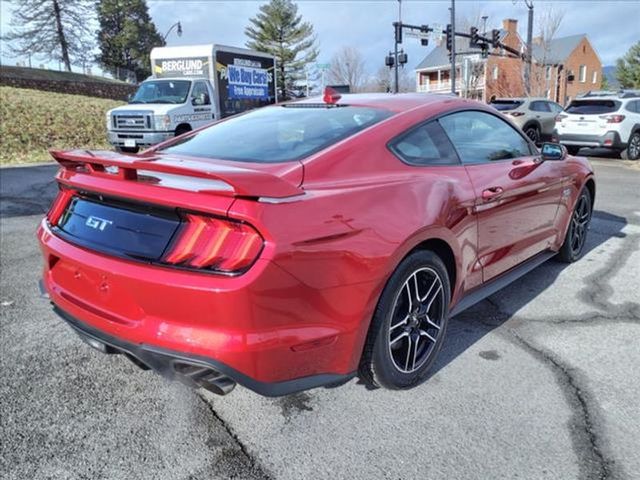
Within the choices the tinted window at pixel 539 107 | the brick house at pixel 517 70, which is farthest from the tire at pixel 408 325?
the brick house at pixel 517 70

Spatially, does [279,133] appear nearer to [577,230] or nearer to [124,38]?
[577,230]

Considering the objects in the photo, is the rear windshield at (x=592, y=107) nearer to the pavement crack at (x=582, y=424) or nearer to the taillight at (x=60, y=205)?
the pavement crack at (x=582, y=424)

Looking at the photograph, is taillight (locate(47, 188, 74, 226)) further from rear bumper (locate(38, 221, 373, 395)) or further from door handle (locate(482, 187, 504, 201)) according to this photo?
door handle (locate(482, 187, 504, 201))

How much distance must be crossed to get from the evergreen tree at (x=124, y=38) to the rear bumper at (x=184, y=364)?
54.3 meters

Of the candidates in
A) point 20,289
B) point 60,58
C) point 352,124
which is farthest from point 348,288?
point 60,58

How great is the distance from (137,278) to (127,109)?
521 inches

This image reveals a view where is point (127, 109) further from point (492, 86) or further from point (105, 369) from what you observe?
point (492, 86)

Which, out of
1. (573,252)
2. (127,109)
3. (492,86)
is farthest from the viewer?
(492,86)

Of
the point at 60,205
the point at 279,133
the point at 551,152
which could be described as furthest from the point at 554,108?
the point at 60,205

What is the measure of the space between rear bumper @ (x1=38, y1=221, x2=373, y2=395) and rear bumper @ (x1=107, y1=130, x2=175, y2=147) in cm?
1183

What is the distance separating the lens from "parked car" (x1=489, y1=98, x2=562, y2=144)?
1588 cm

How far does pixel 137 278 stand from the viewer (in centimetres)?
214

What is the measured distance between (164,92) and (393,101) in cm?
1273

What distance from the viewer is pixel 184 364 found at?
2102mm
